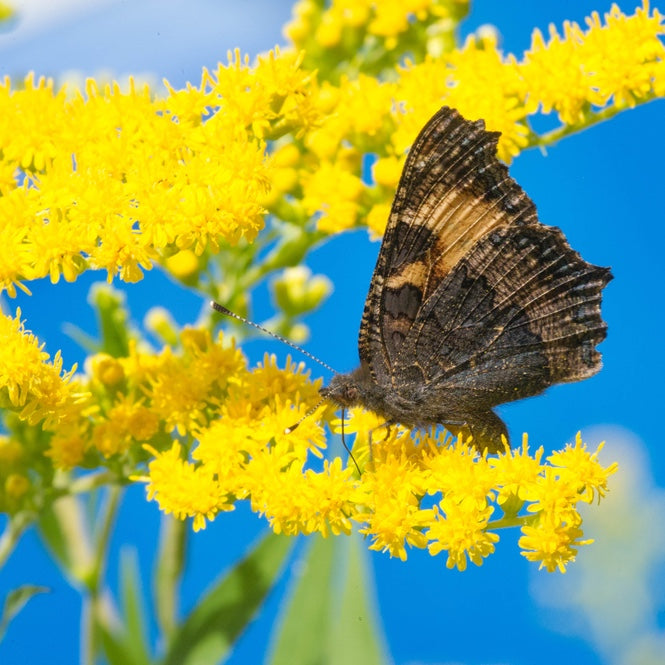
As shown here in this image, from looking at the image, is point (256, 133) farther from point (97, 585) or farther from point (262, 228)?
point (97, 585)

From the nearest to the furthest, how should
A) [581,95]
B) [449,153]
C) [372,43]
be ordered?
[449,153], [581,95], [372,43]

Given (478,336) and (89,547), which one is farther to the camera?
(89,547)

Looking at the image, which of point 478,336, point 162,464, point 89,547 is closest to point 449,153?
point 478,336

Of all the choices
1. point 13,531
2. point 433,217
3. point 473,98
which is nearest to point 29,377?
point 13,531

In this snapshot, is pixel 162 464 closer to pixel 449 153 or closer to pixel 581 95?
pixel 449 153

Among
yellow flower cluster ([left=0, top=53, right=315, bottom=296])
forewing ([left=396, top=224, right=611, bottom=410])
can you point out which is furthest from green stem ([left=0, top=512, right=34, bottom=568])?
forewing ([left=396, top=224, right=611, bottom=410])
